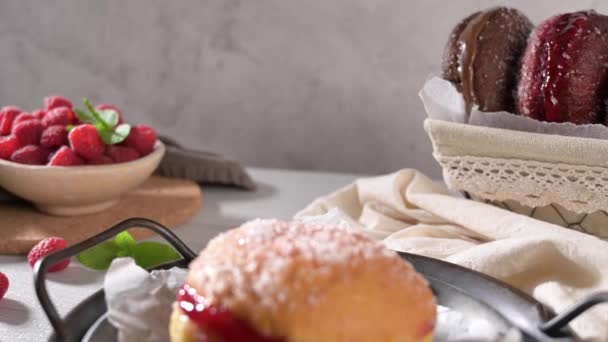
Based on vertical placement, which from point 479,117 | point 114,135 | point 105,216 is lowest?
point 105,216

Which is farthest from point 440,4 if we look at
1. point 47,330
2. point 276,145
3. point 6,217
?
point 47,330

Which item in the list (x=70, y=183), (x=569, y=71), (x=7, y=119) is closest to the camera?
(x=569, y=71)

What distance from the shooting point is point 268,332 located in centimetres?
49

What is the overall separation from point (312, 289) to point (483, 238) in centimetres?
43

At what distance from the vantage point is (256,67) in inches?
56.6

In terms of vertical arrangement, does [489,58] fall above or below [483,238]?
above

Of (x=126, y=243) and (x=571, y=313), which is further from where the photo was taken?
(x=126, y=243)

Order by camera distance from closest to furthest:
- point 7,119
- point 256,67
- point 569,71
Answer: point 569,71 → point 7,119 → point 256,67

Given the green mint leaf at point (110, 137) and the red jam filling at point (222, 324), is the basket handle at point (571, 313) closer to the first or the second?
the red jam filling at point (222, 324)

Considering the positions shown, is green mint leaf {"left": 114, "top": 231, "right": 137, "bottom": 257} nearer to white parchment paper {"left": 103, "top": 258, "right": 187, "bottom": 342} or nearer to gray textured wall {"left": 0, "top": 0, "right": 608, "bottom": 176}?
white parchment paper {"left": 103, "top": 258, "right": 187, "bottom": 342}

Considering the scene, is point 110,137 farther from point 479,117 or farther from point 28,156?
point 479,117

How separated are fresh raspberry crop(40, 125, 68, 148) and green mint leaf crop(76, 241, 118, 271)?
262 millimetres

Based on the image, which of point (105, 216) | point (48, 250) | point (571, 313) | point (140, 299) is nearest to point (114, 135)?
point (105, 216)

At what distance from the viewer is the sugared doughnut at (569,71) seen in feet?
2.69
